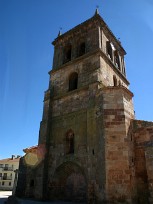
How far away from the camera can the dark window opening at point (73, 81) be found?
55.1 feet

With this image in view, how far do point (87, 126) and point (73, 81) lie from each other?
5330 mm

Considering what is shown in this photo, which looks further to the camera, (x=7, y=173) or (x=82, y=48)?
(x=7, y=173)

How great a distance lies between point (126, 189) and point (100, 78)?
7.68m

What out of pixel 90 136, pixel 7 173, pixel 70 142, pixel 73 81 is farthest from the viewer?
pixel 7 173

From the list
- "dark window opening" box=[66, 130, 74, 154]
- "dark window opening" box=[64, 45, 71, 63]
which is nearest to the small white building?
"dark window opening" box=[64, 45, 71, 63]

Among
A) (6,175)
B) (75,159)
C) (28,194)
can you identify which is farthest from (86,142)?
(6,175)

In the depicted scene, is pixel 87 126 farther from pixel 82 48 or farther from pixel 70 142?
pixel 82 48

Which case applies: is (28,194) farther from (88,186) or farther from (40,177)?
(88,186)

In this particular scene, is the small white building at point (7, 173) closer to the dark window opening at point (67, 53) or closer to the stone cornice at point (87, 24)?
the dark window opening at point (67, 53)

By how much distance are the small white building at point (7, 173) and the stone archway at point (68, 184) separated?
39.7 metres

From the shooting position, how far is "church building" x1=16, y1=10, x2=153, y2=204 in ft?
34.6

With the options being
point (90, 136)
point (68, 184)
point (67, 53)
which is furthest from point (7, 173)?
point (90, 136)

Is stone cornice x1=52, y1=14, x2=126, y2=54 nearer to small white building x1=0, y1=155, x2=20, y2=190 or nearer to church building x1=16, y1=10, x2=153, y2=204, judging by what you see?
church building x1=16, y1=10, x2=153, y2=204

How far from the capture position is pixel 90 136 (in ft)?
41.2
